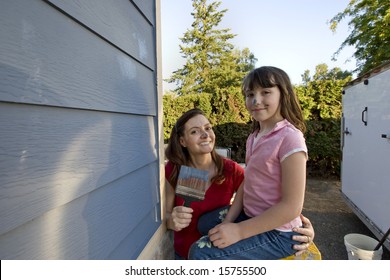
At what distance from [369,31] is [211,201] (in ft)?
35.3

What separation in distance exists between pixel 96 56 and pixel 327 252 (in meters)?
3.75

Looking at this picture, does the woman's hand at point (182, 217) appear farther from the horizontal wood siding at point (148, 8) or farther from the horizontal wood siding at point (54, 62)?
the horizontal wood siding at point (148, 8)

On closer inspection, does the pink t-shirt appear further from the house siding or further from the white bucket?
the white bucket

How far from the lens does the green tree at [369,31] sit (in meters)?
8.87

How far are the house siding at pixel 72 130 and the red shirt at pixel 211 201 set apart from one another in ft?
1.21

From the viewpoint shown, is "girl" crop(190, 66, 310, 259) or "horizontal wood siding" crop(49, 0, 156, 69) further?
"girl" crop(190, 66, 310, 259)

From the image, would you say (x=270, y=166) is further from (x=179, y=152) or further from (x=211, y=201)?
(x=179, y=152)

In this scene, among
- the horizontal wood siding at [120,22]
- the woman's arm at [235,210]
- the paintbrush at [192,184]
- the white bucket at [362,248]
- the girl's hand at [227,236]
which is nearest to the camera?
the horizontal wood siding at [120,22]

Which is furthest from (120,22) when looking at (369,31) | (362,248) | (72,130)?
(369,31)

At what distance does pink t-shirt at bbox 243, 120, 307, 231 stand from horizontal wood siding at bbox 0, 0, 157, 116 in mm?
693

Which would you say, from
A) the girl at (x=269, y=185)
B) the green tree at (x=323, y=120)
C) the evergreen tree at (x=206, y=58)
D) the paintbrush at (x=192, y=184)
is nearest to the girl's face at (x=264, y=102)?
the girl at (x=269, y=185)

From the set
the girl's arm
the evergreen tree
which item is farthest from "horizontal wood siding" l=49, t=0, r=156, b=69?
the evergreen tree

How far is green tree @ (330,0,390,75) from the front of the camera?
887 cm
